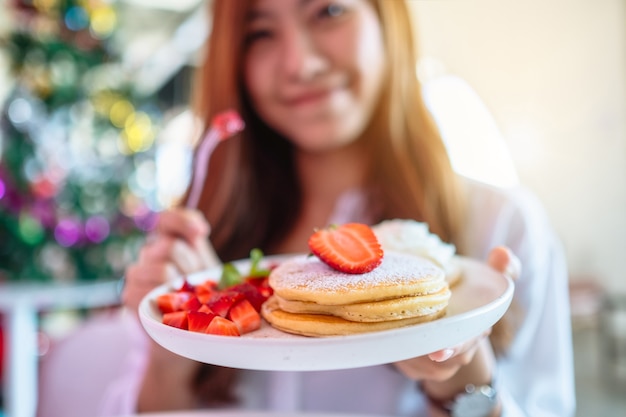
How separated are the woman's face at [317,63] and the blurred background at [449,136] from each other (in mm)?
573

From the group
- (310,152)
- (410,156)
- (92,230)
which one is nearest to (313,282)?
(410,156)

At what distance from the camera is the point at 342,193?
1.25 m

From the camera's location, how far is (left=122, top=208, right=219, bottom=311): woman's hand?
0.77 metres

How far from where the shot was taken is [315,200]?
128 centimetres

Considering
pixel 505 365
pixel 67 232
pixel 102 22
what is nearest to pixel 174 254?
pixel 505 365

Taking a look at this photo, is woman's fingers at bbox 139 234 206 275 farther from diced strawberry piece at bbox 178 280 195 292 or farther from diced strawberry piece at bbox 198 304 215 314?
diced strawberry piece at bbox 198 304 215 314

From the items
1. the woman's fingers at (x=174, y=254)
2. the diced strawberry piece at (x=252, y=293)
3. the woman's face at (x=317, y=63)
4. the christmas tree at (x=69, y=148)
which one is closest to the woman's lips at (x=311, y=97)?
the woman's face at (x=317, y=63)

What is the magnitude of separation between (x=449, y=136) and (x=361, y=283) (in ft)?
4.09

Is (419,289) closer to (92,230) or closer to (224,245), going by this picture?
(224,245)

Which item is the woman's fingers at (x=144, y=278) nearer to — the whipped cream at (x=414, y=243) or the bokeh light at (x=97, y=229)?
the whipped cream at (x=414, y=243)

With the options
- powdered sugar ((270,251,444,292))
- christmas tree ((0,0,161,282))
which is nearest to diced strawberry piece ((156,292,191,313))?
powdered sugar ((270,251,444,292))

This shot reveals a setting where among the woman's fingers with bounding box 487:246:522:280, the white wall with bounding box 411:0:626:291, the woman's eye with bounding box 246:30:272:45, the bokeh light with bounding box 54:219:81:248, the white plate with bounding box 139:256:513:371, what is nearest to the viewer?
the white plate with bounding box 139:256:513:371

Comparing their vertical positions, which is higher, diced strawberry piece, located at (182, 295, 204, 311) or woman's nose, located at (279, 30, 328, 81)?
woman's nose, located at (279, 30, 328, 81)

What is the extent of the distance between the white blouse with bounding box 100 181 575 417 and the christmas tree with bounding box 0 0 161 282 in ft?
4.90
